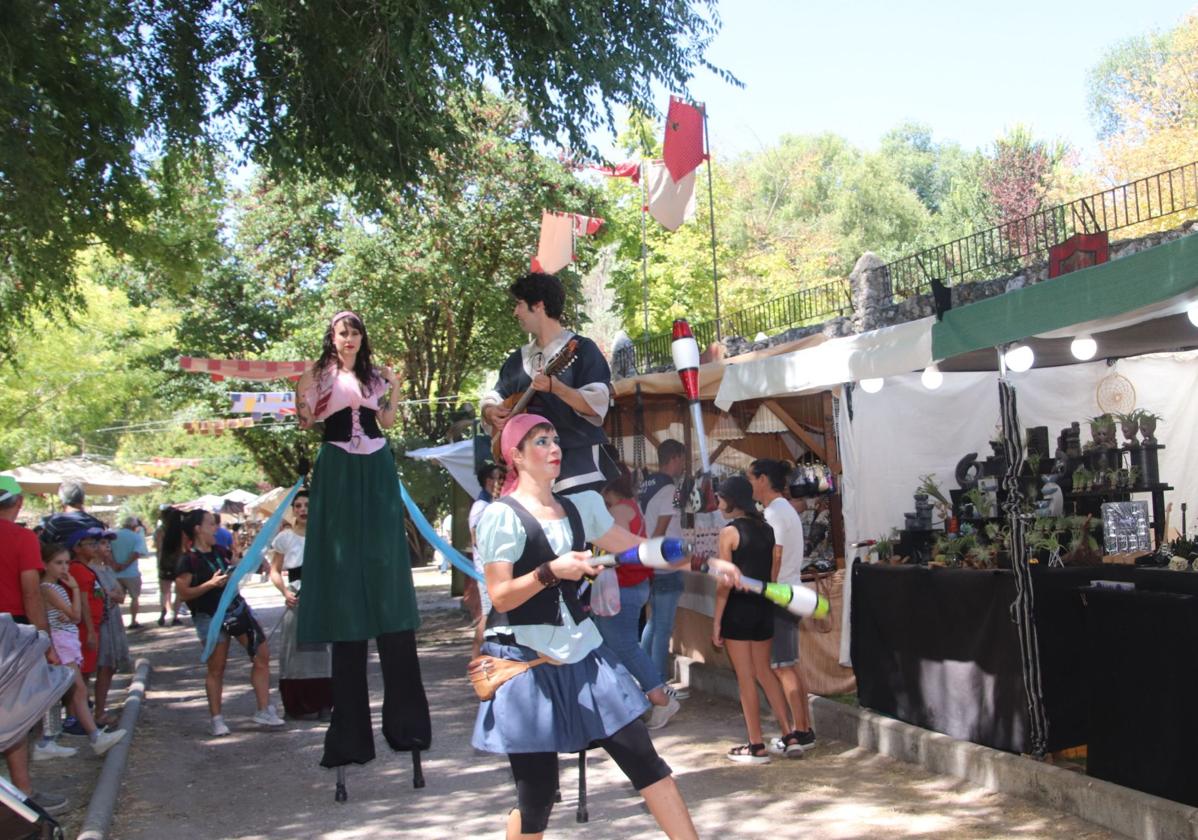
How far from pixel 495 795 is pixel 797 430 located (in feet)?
19.1

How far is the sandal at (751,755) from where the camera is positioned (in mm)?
7051

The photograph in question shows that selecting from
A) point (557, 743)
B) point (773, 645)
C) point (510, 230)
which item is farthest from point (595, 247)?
point (557, 743)

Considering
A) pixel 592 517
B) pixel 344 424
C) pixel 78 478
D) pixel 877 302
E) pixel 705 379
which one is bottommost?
pixel 592 517

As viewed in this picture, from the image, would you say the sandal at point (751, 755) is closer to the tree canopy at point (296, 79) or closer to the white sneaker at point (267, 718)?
the white sneaker at point (267, 718)

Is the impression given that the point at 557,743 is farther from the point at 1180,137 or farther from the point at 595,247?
the point at 1180,137

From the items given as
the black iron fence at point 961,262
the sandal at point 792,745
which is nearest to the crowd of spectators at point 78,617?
the sandal at point 792,745

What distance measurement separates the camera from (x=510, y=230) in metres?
23.6

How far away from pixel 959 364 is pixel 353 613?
4366 millimetres

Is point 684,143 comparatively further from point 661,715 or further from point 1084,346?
point 661,715

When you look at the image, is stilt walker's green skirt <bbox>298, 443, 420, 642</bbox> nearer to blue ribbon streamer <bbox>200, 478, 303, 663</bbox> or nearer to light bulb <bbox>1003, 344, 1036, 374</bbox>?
blue ribbon streamer <bbox>200, 478, 303, 663</bbox>

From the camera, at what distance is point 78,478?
2364 centimetres

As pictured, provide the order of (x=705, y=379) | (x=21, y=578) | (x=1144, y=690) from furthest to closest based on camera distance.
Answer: (x=705, y=379)
(x=21, y=578)
(x=1144, y=690)

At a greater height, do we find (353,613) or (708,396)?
(708,396)

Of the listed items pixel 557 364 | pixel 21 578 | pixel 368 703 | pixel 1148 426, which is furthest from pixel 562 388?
pixel 1148 426
